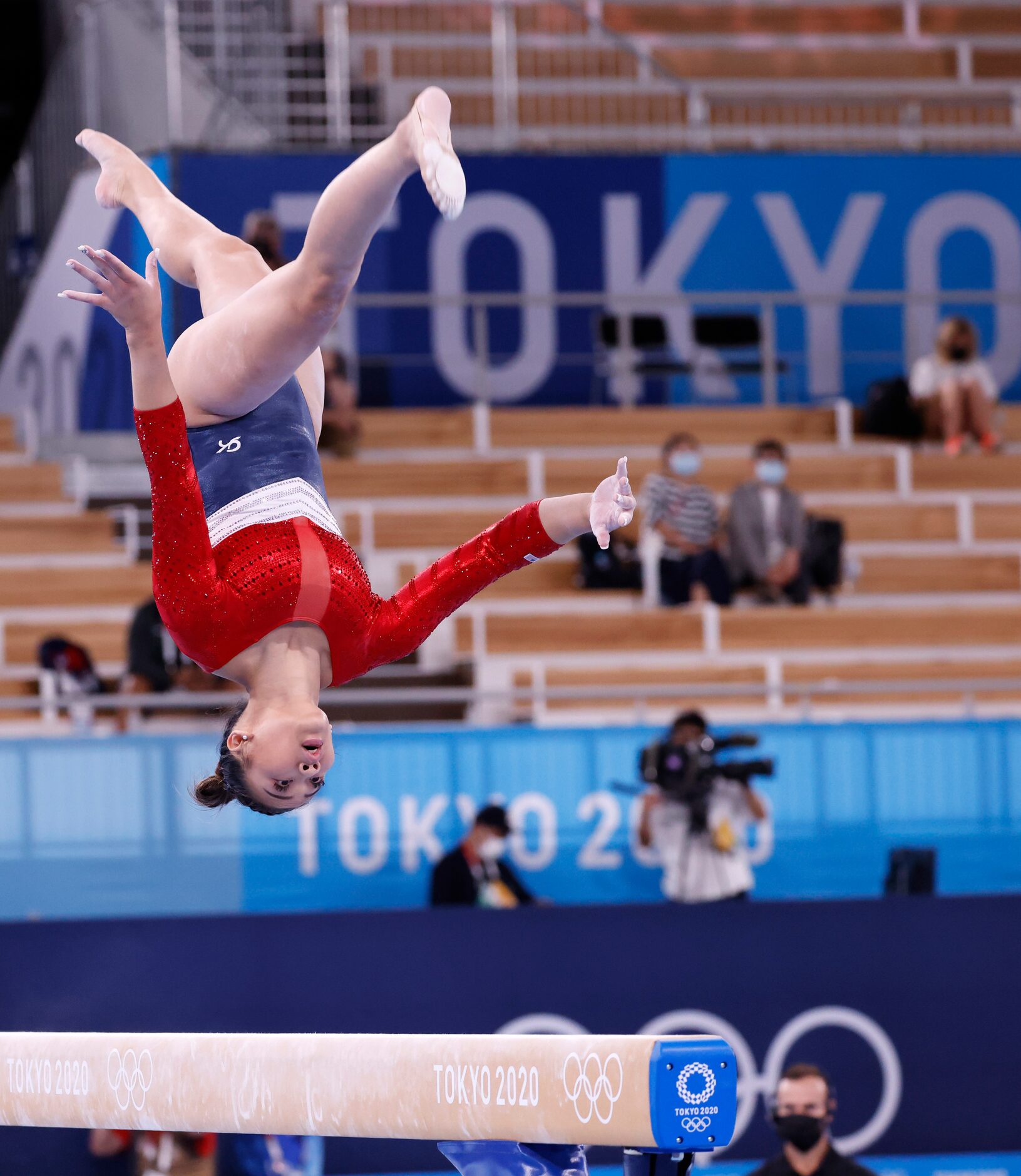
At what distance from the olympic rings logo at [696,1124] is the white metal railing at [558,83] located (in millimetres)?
9570

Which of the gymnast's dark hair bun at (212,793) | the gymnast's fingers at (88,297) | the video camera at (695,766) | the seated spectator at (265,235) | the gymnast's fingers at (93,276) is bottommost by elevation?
the video camera at (695,766)

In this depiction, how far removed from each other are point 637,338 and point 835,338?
1521mm

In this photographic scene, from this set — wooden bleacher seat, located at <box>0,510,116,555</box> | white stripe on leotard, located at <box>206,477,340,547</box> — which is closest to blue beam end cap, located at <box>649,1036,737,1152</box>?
white stripe on leotard, located at <box>206,477,340,547</box>

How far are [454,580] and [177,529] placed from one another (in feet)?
2.30

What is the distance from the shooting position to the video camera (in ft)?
26.1

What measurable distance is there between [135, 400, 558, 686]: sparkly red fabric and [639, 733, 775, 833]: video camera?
11.6ft

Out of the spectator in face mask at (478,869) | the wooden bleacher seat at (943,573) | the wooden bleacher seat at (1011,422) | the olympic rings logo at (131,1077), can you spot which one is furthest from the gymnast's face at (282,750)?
the wooden bleacher seat at (1011,422)

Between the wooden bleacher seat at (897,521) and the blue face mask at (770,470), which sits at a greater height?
the blue face mask at (770,470)

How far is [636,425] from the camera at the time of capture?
1196 cm

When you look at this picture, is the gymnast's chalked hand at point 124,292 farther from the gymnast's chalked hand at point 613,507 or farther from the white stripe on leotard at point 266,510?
the gymnast's chalked hand at point 613,507

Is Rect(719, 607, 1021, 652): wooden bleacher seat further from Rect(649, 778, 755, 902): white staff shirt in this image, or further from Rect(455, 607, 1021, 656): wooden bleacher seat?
Rect(649, 778, 755, 902): white staff shirt

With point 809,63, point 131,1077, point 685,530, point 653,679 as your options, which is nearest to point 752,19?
point 809,63

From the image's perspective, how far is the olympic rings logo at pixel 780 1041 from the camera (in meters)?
7.62

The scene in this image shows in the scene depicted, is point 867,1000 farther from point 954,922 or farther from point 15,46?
point 15,46
